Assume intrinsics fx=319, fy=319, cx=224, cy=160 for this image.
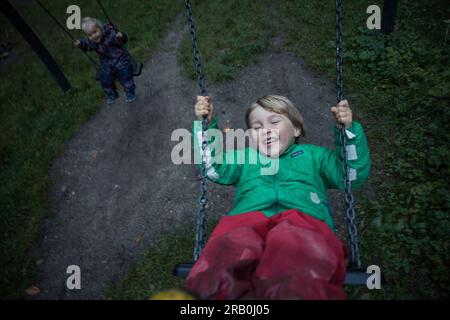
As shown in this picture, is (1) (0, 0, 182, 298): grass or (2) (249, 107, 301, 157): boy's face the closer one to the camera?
(2) (249, 107, 301, 157): boy's face

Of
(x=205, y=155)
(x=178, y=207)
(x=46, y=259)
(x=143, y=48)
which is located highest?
(x=143, y=48)

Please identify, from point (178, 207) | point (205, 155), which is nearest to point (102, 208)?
point (178, 207)

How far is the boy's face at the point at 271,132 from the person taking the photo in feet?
8.07

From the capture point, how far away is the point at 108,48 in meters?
4.27

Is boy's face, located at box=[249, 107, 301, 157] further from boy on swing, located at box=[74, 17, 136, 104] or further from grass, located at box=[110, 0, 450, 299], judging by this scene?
boy on swing, located at box=[74, 17, 136, 104]

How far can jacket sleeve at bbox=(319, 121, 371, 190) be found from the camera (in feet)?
7.65

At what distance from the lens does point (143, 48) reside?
6242 mm

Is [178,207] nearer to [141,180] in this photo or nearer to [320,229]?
[141,180]

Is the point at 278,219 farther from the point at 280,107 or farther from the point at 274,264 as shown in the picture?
the point at 280,107

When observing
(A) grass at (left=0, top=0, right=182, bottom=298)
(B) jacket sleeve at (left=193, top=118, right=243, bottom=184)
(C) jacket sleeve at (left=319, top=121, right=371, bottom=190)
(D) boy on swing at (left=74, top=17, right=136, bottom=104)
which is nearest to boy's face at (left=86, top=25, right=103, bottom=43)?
(D) boy on swing at (left=74, top=17, right=136, bottom=104)

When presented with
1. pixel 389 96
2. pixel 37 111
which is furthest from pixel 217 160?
pixel 37 111

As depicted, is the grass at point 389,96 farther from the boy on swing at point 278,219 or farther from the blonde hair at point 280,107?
the blonde hair at point 280,107

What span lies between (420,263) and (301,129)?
161 centimetres

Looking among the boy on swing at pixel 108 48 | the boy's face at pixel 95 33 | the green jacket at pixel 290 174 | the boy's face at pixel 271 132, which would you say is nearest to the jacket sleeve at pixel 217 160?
the green jacket at pixel 290 174
